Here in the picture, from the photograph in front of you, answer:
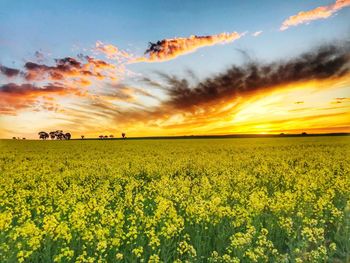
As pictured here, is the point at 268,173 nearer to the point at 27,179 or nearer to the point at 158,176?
the point at 158,176

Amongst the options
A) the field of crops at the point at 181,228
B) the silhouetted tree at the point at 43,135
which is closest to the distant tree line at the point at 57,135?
the silhouetted tree at the point at 43,135

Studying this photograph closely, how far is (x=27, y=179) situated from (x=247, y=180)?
443 inches

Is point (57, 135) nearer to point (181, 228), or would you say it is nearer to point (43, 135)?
point (43, 135)

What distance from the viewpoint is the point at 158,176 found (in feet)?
69.3

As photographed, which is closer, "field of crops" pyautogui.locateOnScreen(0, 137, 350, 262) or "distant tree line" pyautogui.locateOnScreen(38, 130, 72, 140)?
"field of crops" pyautogui.locateOnScreen(0, 137, 350, 262)

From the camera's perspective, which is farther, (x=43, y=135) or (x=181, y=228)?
(x=43, y=135)

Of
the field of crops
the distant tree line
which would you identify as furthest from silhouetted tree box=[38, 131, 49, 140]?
the field of crops

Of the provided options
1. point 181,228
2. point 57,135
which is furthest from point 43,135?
point 181,228

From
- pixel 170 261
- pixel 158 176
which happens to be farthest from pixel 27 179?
pixel 170 261

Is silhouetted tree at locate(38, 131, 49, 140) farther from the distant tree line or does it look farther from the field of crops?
the field of crops

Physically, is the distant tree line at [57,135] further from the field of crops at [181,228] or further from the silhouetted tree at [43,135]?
the field of crops at [181,228]

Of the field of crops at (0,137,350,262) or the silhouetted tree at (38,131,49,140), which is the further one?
the silhouetted tree at (38,131,49,140)

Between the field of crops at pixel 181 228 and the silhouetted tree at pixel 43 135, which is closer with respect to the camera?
the field of crops at pixel 181 228

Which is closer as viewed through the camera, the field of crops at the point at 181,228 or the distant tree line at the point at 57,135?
the field of crops at the point at 181,228
